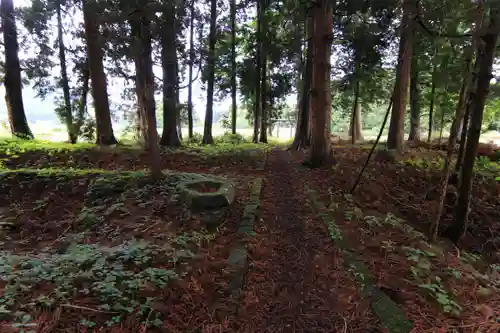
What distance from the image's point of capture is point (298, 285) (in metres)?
3.24

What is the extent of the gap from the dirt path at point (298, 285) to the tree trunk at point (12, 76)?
482 inches

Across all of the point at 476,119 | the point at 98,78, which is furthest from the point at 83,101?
the point at 476,119

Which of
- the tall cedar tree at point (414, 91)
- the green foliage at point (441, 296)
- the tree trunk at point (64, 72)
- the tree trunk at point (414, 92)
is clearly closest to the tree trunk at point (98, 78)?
A: the tree trunk at point (64, 72)

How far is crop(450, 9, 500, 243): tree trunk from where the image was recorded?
14.5ft

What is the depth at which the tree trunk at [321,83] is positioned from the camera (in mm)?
8320

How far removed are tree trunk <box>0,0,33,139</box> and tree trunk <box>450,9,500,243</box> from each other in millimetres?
14634

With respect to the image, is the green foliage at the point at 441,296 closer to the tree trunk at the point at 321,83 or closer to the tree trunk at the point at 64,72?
the tree trunk at the point at 321,83

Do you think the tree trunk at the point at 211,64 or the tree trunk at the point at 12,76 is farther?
the tree trunk at the point at 211,64

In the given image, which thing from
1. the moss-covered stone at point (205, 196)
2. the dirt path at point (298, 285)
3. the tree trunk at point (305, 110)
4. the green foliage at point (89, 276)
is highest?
the tree trunk at point (305, 110)

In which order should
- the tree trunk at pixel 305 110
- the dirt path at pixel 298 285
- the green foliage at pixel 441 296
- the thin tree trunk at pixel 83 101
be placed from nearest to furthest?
the dirt path at pixel 298 285 → the green foliage at pixel 441 296 → the tree trunk at pixel 305 110 → the thin tree trunk at pixel 83 101

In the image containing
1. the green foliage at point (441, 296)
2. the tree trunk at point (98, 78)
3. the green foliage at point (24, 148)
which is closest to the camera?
the green foliage at point (441, 296)

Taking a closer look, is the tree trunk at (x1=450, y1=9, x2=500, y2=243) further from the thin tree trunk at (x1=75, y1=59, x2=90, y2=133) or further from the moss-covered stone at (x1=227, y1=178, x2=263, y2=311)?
the thin tree trunk at (x1=75, y1=59, x2=90, y2=133)

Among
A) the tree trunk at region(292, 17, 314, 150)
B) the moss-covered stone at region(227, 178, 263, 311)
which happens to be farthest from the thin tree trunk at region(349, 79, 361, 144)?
the moss-covered stone at region(227, 178, 263, 311)

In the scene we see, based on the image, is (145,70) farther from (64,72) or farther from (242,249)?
(64,72)
